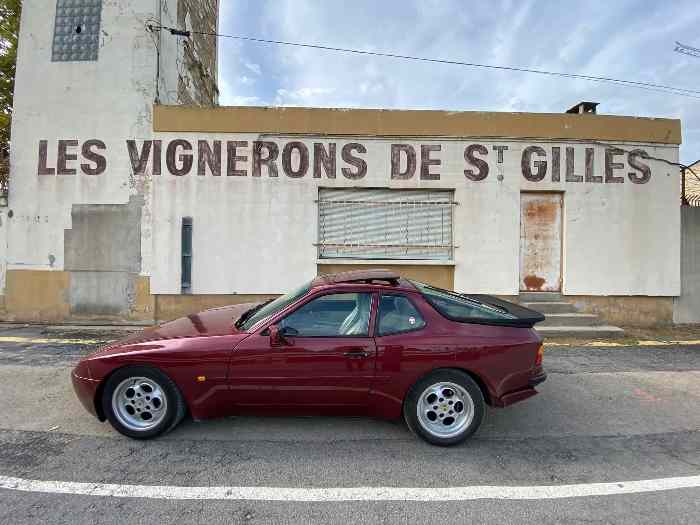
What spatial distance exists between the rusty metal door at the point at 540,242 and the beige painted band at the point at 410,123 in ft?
4.48

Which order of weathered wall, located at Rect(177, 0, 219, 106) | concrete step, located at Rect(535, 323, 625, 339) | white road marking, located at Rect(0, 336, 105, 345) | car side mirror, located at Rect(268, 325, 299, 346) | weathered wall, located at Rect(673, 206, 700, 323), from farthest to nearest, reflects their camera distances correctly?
1. weathered wall, located at Rect(177, 0, 219, 106)
2. weathered wall, located at Rect(673, 206, 700, 323)
3. concrete step, located at Rect(535, 323, 625, 339)
4. white road marking, located at Rect(0, 336, 105, 345)
5. car side mirror, located at Rect(268, 325, 299, 346)

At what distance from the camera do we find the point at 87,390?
338cm

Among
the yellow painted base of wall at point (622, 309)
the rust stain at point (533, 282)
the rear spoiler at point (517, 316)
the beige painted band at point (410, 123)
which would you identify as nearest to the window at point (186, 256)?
the beige painted band at point (410, 123)

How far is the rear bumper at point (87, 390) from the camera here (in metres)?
3.36

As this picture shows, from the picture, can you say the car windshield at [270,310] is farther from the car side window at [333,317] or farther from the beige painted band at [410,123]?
the beige painted band at [410,123]

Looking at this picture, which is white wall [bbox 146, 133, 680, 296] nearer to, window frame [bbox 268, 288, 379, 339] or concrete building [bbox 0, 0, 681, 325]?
concrete building [bbox 0, 0, 681, 325]

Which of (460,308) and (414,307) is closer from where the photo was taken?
(414,307)

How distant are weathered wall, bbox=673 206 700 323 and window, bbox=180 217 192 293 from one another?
33.1ft

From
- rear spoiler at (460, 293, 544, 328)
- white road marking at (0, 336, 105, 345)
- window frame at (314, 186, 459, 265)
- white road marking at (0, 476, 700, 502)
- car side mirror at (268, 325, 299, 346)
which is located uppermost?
window frame at (314, 186, 459, 265)

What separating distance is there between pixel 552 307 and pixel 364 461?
6.42 metres

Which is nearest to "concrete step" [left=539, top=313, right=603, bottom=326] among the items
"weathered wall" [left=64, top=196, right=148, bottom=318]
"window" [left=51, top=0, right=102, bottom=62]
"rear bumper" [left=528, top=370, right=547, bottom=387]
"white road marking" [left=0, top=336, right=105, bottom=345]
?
"rear bumper" [left=528, top=370, right=547, bottom=387]

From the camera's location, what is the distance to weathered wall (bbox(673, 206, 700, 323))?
8312 mm

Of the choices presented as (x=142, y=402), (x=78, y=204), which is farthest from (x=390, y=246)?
(x=78, y=204)

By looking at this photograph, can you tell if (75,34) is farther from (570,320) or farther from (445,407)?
(570,320)
